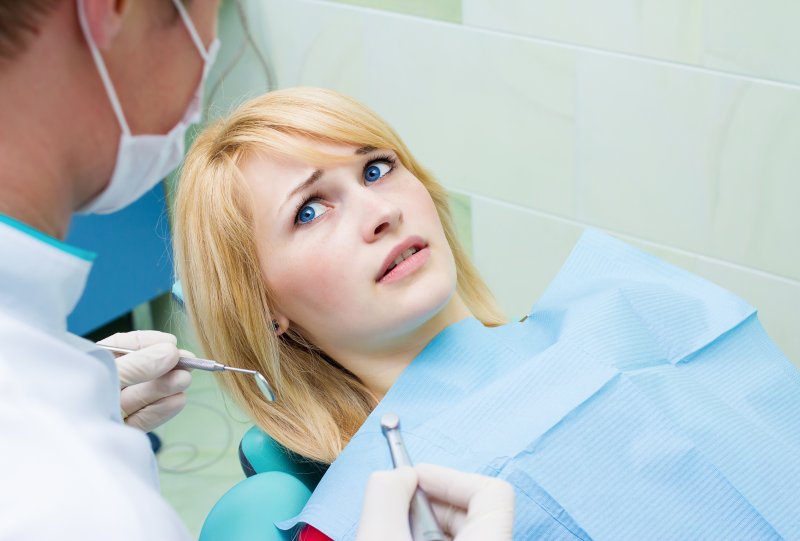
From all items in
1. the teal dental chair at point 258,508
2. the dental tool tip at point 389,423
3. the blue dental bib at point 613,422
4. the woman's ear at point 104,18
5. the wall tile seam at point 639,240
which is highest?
the woman's ear at point 104,18

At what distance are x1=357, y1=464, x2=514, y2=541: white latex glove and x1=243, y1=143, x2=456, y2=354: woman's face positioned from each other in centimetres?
36

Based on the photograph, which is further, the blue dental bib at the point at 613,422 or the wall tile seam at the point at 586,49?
the wall tile seam at the point at 586,49

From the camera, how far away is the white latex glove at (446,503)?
1060 mm

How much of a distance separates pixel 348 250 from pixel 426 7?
3.76 feet

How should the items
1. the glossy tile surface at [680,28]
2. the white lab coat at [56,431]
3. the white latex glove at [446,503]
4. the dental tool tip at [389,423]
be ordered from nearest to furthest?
the white lab coat at [56,431] < the white latex glove at [446,503] < the dental tool tip at [389,423] < the glossy tile surface at [680,28]

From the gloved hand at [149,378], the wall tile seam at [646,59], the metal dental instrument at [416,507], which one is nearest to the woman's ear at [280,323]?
the gloved hand at [149,378]

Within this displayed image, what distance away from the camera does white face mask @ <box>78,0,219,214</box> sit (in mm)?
962

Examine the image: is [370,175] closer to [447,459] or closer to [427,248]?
[427,248]

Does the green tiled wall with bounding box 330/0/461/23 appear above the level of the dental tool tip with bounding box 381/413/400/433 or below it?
below

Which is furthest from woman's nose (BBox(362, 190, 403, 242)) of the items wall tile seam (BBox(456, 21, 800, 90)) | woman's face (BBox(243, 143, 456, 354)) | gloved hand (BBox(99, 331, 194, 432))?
wall tile seam (BBox(456, 21, 800, 90))

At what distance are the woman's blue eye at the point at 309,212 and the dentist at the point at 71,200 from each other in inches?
17.9

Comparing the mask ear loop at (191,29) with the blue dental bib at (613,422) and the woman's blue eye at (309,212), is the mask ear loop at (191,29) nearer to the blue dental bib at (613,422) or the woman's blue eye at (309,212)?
the woman's blue eye at (309,212)

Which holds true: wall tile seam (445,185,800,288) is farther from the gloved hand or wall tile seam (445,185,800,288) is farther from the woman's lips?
the gloved hand

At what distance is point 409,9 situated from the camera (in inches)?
97.0
